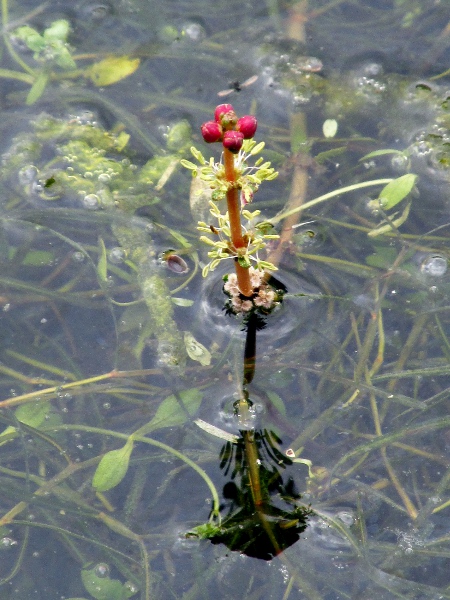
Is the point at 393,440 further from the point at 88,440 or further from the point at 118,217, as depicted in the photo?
the point at 118,217

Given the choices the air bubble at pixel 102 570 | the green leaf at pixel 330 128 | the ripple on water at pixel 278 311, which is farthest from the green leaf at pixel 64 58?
the air bubble at pixel 102 570

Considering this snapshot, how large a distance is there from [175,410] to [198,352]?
0.20 meters

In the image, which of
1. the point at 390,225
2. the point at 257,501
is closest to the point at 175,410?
the point at 257,501

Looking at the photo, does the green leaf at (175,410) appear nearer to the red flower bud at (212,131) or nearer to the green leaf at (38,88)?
the red flower bud at (212,131)

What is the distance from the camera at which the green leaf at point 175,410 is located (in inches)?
82.5

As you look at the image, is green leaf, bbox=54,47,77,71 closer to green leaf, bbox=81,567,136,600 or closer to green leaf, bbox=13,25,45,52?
green leaf, bbox=13,25,45,52

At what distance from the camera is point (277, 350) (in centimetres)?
219

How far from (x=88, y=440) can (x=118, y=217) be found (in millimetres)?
807

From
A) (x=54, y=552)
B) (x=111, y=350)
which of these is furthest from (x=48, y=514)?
(x=111, y=350)

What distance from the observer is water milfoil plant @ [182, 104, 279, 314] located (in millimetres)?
1625

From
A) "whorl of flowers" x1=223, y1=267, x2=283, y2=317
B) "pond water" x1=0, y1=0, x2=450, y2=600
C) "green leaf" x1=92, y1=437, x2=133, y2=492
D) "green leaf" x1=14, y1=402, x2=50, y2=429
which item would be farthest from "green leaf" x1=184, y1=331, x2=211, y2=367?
"green leaf" x1=14, y1=402, x2=50, y2=429

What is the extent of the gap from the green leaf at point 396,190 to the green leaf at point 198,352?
799mm

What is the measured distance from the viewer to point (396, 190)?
237 cm

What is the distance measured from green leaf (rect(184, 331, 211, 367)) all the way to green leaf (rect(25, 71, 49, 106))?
126 cm
